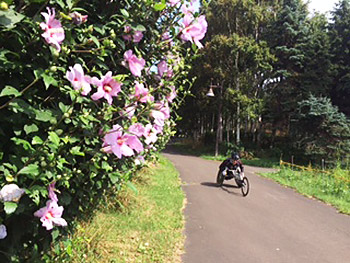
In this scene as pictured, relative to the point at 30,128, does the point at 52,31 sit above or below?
above

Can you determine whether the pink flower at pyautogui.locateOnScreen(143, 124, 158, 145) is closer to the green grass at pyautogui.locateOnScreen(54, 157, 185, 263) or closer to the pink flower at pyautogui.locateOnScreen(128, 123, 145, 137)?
the pink flower at pyautogui.locateOnScreen(128, 123, 145, 137)

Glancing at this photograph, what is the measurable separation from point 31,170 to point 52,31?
1.92 ft

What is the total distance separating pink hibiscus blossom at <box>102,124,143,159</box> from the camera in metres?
1.53

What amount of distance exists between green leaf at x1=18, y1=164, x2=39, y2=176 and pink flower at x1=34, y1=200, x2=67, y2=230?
0.21 m

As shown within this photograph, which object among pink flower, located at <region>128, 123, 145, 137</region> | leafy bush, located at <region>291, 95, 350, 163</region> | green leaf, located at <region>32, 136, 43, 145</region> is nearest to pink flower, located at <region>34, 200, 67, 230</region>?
green leaf, located at <region>32, 136, 43, 145</region>

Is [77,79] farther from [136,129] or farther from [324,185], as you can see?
[324,185]

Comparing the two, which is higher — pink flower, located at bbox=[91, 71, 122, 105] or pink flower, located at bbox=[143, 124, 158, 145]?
pink flower, located at bbox=[91, 71, 122, 105]

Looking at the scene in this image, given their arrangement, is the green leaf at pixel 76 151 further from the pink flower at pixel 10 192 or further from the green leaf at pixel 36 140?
the pink flower at pixel 10 192

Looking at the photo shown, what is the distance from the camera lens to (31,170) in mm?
1277

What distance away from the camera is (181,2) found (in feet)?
6.46

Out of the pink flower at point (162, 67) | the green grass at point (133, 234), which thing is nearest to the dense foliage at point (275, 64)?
the green grass at point (133, 234)

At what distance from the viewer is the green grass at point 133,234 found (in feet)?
12.6

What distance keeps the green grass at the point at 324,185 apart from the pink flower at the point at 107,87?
841 cm

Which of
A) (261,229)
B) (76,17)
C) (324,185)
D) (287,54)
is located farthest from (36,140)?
(287,54)
